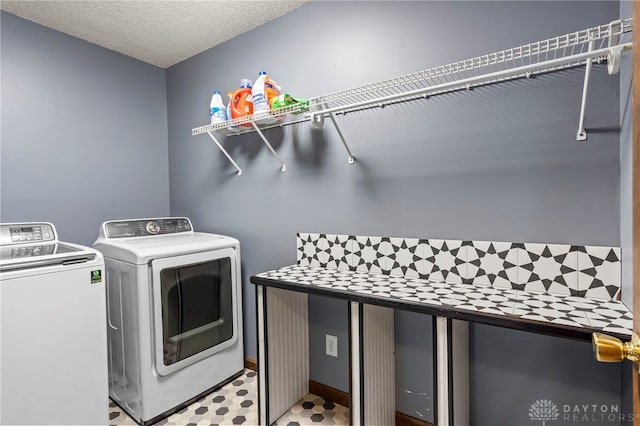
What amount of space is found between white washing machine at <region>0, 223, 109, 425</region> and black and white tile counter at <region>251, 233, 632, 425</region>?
80 cm

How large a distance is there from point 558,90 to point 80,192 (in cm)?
290

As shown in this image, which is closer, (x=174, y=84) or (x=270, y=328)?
(x=270, y=328)

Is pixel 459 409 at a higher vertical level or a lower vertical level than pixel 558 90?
lower

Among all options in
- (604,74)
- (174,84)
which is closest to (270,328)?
(604,74)

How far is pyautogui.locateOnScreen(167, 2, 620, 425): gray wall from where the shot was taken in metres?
1.30

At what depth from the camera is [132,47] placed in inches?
96.8

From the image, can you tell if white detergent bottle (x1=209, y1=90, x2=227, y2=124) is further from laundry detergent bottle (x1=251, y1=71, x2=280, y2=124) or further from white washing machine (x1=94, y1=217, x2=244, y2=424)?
white washing machine (x1=94, y1=217, x2=244, y2=424)

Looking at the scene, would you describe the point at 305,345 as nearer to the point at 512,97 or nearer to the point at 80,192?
the point at 512,97

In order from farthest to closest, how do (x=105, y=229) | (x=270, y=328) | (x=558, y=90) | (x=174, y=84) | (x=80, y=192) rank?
(x=174, y=84)
(x=80, y=192)
(x=105, y=229)
(x=270, y=328)
(x=558, y=90)

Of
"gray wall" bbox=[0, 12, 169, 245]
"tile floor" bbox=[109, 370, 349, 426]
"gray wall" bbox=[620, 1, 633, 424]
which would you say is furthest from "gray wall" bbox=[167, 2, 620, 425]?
"gray wall" bbox=[0, 12, 169, 245]

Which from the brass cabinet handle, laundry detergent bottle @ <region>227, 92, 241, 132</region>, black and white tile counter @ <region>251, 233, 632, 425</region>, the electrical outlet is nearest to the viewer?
the brass cabinet handle

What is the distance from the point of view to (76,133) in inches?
90.7

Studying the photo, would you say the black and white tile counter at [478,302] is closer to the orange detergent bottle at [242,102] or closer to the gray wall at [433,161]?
the gray wall at [433,161]

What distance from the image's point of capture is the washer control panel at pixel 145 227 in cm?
208
